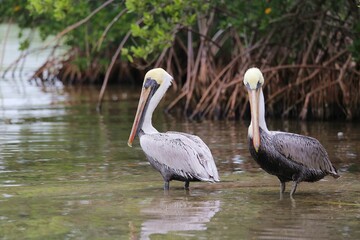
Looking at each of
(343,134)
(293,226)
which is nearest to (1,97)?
(343,134)

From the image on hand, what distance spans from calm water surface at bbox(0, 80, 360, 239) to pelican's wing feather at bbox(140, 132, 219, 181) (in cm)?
22

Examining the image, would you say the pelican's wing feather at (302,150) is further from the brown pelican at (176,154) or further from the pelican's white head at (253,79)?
the brown pelican at (176,154)

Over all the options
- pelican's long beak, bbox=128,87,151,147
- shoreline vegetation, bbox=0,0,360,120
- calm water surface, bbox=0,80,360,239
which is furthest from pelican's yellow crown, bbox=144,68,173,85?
shoreline vegetation, bbox=0,0,360,120

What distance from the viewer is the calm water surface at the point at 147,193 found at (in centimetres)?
774

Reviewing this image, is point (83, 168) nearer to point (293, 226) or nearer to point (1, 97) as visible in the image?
point (293, 226)

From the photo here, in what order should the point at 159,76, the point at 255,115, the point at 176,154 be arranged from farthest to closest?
the point at 159,76 < the point at 176,154 < the point at 255,115

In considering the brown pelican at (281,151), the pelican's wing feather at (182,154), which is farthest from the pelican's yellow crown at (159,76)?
the brown pelican at (281,151)

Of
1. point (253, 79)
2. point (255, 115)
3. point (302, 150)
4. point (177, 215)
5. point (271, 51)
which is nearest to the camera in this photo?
point (177, 215)

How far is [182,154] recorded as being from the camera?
9484mm

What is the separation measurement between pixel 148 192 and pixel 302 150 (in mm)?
1370

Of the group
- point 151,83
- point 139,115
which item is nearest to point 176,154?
point 139,115

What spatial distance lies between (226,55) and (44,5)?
472 centimetres

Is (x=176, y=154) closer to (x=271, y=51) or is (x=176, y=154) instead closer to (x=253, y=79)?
(x=253, y=79)

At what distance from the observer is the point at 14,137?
14461 mm
